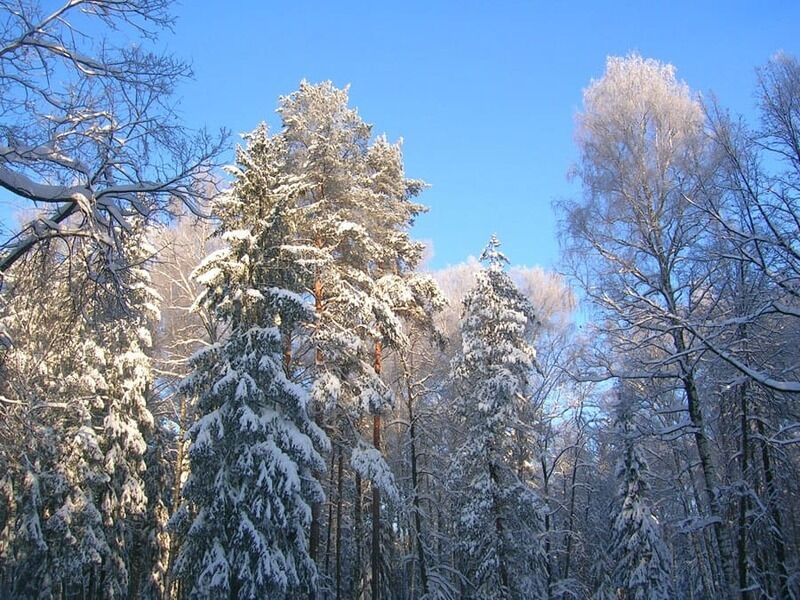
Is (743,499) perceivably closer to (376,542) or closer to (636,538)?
(636,538)

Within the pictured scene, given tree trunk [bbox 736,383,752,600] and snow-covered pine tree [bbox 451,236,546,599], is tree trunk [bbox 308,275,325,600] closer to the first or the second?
snow-covered pine tree [bbox 451,236,546,599]

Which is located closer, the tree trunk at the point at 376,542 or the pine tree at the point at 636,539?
the tree trunk at the point at 376,542

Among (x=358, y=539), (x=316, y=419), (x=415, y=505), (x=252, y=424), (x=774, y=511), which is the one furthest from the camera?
(x=415, y=505)

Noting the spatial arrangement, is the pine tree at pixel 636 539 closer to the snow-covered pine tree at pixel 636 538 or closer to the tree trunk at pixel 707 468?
the snow-covered pine tree at pixel 636 538

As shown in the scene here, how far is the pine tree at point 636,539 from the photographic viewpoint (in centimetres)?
1805

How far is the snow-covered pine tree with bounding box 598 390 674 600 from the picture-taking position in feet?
59.2

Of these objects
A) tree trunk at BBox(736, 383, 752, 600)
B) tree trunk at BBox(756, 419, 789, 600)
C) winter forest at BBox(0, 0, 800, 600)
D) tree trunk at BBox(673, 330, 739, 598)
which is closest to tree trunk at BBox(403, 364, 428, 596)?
winter forest at BBox(0, 0, 800, 600)

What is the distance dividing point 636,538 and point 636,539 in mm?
29

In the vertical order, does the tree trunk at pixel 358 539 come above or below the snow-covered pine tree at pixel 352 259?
below

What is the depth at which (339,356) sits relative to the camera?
15734 millimetres

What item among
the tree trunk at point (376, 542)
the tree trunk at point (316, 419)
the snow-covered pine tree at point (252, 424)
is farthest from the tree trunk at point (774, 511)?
the tree trunk at point (316, 419)

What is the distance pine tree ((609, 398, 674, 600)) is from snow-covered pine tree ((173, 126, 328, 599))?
943cm

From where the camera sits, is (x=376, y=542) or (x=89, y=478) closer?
(x=376, y=542)

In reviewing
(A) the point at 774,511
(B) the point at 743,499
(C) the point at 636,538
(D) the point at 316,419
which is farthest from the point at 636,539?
(D) the point at 316,419
